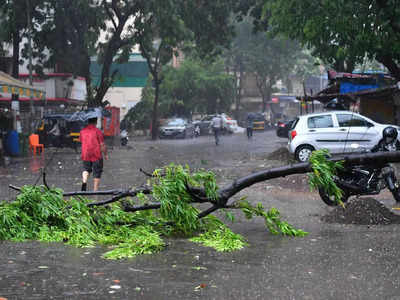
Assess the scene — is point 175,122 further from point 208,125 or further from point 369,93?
point 369,93

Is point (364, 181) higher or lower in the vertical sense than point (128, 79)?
lower

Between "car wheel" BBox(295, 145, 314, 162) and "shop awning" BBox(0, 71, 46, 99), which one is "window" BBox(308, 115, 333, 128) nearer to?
"car wheel" BBox(295, 145, 314, 162)

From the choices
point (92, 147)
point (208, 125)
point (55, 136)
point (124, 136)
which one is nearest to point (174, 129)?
point (208, 125)

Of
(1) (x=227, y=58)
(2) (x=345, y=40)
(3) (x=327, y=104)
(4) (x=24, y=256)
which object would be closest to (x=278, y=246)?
(4) (x=24, y=256)

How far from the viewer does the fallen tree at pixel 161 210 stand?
7.79 metres

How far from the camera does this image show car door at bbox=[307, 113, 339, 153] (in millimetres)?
19500

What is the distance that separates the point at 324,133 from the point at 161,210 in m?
12.4

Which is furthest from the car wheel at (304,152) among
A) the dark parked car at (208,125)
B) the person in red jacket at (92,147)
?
the dark parked car at (208,125)

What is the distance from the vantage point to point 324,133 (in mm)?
19500

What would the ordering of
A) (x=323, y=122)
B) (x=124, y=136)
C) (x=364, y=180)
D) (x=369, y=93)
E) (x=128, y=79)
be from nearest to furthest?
(x=364, y=180), (x=323, y=122), (x=369, y=93), (x=124, y=136), (x=128, y=79)

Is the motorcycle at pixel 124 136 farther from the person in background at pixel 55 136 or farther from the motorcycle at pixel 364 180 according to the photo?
the motorcycle at pixel 364 180

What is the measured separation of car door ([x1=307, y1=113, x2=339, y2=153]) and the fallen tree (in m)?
11.5

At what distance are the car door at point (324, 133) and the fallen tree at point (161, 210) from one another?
37.7ft

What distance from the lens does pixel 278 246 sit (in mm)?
7582
